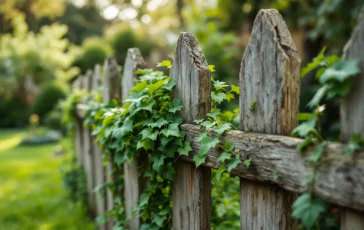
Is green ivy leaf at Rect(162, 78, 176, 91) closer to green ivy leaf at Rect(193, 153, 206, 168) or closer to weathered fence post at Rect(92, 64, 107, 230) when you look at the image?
green ivy leaf at Rect(193, 153, 206, 168)

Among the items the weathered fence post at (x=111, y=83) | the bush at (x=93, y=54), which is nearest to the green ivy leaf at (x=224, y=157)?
the weathered fence post at (x=111, y=83)

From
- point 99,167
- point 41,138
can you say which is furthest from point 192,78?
point 41,138

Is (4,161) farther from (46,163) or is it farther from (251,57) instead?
(251,57)

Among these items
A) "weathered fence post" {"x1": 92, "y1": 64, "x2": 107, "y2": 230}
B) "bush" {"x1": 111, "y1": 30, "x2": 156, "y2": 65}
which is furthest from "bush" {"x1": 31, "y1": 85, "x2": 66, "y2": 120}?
"weathered fence post" {"x1": 92, "y1": 64, "x2": 107, "y2": 230}

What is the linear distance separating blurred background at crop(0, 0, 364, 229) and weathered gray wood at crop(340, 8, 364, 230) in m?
2.98

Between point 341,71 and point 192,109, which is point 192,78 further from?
point 341,71

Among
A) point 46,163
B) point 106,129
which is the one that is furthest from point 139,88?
point 46,163

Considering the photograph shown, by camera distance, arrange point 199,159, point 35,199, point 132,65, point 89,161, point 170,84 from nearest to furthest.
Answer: point 199,159, point 170,84, point 132,65, point 89,161, point 35,199

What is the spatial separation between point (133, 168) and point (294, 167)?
3.99 ft

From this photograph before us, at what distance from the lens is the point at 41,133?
10742 mm

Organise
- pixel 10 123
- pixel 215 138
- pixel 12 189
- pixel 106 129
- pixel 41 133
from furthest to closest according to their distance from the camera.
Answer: pixel 10 123
pixel 41 133
pixel 12 189
pixel 106 129
pixel 215 138

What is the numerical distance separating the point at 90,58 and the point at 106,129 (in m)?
14.7

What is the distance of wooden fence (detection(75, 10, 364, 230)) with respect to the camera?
98 cm

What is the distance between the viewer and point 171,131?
1526 millimetres
